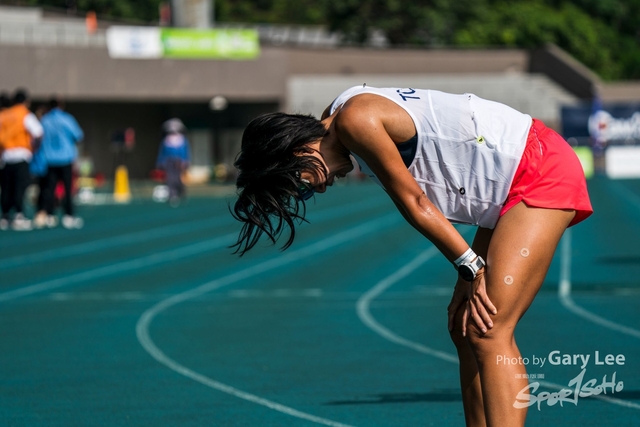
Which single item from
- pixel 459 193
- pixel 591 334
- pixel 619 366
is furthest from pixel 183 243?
pixel 459 193

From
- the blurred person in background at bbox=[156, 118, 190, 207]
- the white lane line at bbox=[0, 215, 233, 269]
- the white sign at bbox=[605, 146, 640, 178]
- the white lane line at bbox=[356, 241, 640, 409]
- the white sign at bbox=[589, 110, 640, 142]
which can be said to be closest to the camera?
the white lane line at bbox=[356, 241, 640, 409]

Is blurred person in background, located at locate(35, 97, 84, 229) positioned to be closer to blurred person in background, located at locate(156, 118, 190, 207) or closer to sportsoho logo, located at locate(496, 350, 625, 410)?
blurred person in background, located at locate(156, 118, 190, 207)

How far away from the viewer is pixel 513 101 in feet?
149

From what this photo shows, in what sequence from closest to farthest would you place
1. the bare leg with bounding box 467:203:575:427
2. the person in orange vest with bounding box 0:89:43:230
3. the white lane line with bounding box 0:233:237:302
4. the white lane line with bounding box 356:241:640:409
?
the bare leg with bounding box 467:203:575:427
the white lane line with bounding box 356:241:640:409
the white lane line with bounding box 0:233:237:302
the person in orange vest with bounding box 0:89:43:230

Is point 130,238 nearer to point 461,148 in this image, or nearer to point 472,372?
point 472,372

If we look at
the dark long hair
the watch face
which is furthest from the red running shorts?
the dark long hair

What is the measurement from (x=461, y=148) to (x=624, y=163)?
3662 cm

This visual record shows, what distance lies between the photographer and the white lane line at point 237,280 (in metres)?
5.35

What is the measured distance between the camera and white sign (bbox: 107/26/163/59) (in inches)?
1543

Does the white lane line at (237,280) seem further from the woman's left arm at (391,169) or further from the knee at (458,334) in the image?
the woman's left arm at (391,169)

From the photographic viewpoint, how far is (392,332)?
758 cm

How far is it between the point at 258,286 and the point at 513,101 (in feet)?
119

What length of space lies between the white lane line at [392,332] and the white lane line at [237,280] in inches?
54.9

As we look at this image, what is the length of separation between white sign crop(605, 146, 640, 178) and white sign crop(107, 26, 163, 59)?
56.3 feet
